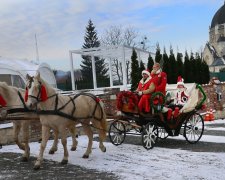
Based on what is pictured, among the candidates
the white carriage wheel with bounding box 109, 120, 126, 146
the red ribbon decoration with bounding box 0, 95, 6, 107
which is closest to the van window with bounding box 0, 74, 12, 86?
the white carriage wheel with bounding box 109, 120, 126, 146

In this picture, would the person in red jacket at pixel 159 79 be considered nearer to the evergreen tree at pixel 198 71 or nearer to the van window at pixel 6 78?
the van window at pixel 6 78

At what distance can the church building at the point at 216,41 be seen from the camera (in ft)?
356

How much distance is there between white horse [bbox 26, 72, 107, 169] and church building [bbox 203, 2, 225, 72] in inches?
3944

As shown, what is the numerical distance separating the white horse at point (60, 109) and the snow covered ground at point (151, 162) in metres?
0.49

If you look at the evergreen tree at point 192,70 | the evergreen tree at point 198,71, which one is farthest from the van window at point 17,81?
the evergreen tree at point 198,71

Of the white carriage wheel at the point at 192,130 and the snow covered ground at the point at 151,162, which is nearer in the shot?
the snow covered ground at the point at 151,162

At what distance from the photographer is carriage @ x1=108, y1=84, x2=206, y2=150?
9750 mm

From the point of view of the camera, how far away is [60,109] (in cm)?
831

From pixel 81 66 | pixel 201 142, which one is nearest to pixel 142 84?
pixel 201 142

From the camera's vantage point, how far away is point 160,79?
10.0 metres

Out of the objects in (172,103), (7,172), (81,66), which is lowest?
(7,172)

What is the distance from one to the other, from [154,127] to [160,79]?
1.22 m

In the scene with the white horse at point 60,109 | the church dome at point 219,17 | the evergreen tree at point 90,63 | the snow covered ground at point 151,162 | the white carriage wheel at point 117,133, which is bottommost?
the snow covered ground at point 151,162

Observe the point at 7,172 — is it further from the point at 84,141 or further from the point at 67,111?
the point at 84,141
